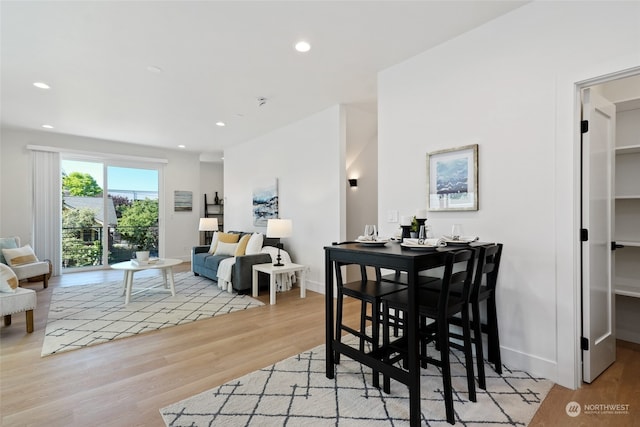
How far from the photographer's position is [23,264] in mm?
4621

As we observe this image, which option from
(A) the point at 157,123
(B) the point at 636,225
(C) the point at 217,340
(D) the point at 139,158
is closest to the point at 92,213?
(D) the point at 139,158

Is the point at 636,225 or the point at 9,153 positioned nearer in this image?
the point at 636,225

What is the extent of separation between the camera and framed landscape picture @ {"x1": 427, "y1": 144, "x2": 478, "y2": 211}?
2.49 meters

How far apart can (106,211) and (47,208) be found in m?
0.97

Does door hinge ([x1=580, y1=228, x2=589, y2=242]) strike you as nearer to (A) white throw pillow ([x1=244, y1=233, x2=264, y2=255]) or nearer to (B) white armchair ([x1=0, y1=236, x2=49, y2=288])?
(A) white throw pillow ([x1=244, y1=233, x2=264, y2=255])

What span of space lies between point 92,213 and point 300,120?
4995 millimetres

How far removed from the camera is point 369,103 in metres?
4.26

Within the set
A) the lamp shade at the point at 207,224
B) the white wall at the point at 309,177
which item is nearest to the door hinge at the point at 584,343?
the white wall at the point at 309,177

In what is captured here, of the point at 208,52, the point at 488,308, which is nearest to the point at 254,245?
the point at 208,52

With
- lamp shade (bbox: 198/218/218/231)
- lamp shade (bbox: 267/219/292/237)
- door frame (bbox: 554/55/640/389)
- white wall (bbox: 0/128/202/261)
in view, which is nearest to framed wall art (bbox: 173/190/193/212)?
white wall (bbox: 0/128/202/261)

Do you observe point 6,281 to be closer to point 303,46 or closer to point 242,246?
point 242,246

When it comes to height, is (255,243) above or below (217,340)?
above

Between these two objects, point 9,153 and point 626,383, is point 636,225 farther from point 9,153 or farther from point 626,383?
point 9,153

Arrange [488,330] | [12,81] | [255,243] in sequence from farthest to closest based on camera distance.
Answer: [255,243], [12,81], [488,330]
